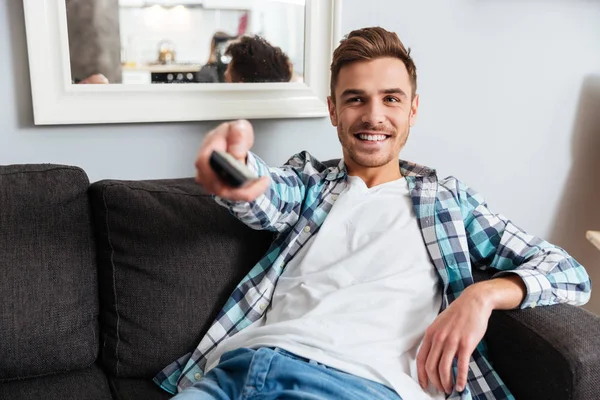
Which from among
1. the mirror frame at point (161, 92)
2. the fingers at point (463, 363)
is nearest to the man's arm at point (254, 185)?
the mirror frame at point (161, 92)

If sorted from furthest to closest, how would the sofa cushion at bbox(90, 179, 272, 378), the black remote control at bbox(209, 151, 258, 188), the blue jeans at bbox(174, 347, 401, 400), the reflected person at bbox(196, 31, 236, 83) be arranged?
the reflected person at bbox(196, 31, 236, 83)
the sofa cushion at bbox(90, 179, 272, 378)
the blue jeans at bbox(174, 347, 401, 400)
the black remote control at bbox(209, 151, 258, 188)

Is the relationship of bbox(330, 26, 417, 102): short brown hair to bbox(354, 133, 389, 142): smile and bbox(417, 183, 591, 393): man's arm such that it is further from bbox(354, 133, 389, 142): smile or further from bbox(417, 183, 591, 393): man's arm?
bbox(417, 183, 591, 393): man's arm

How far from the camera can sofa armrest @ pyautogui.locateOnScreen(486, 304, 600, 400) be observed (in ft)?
3.53

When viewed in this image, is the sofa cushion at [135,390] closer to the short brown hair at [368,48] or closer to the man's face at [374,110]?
the man's face at [374,110]

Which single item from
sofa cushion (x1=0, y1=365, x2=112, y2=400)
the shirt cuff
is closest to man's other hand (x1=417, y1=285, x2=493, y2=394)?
the shirt cuff

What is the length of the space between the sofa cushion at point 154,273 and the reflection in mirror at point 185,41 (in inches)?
11.8

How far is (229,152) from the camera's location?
97 cm

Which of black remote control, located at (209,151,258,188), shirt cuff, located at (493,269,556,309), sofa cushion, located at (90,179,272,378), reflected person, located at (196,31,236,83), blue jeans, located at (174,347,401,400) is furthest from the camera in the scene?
reflected person, located at (196,31,236,83)

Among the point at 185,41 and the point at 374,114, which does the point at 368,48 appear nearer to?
the point at 374,114

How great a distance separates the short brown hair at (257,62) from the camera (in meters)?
1.55

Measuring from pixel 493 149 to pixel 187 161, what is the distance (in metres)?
0.97

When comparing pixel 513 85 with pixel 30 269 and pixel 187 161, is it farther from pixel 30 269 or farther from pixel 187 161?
pixel 30 269

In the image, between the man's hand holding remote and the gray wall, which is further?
the gray wall

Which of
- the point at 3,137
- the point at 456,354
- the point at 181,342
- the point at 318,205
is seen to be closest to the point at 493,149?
the point at 318,205
